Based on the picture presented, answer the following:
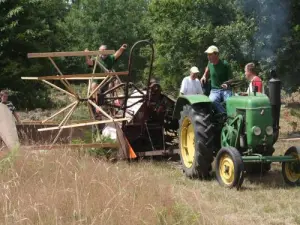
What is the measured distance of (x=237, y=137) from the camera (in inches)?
247

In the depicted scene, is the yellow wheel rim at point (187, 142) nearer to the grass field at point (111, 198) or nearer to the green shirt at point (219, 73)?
A: the green shirt at point (219, 73)

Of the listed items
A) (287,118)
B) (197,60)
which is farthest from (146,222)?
(197,60)

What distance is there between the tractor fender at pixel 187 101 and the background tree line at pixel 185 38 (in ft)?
11.1

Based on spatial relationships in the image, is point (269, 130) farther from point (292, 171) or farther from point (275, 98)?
point (292, 171)

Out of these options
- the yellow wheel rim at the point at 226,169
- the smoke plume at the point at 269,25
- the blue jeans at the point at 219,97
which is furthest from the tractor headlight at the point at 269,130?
the smoke plume at the point at 269,25

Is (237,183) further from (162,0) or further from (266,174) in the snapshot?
(162,0)

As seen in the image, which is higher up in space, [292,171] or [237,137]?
[237,137]

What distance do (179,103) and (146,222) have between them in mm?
3711

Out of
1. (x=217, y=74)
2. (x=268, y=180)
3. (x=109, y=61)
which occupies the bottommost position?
(x=268, y=180)

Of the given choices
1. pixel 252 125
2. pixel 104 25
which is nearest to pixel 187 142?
pixel 252 125

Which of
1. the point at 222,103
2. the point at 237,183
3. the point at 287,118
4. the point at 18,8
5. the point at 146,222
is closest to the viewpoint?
the point at 146,222

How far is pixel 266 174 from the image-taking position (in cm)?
698

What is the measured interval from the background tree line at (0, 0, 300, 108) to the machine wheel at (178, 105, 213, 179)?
3688 mm

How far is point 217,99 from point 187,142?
0.74m
